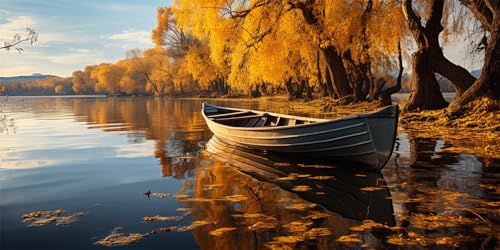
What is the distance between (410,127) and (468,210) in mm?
10989

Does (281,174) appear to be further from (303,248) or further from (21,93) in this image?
(21,93)

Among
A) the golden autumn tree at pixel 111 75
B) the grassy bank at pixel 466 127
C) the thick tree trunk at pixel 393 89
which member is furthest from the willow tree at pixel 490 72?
the golden autumn tree at pixel 111 75

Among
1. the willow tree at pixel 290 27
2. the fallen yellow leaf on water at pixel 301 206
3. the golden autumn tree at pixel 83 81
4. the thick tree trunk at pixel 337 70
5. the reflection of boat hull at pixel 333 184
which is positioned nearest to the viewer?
the reflection of boat hull at pixel 333 184

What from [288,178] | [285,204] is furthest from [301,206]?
[288,178]

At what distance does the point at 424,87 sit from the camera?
17500 mm

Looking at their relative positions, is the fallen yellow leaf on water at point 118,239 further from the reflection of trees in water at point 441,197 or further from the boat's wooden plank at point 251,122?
the boat's wooden plank at point 251,122

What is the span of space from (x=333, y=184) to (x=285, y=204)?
1650 mm

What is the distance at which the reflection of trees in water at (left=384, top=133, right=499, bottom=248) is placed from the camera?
4672 millimetres

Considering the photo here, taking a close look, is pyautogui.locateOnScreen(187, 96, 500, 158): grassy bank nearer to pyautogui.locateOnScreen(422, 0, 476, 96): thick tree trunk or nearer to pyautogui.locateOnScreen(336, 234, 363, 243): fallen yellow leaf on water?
pyautogui.locateOnScreen(422, 0, 476, 96): thick tree trunk

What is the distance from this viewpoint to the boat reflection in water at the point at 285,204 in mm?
4703

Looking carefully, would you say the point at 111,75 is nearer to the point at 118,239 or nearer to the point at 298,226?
the point at 118,239

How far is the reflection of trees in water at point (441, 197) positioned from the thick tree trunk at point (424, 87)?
8171 mm

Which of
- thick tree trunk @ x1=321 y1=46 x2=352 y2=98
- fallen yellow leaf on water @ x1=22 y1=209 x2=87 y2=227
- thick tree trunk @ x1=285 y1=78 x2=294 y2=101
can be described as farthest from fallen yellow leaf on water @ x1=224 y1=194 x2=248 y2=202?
thick tree trunk @ x1=285 y1=78 x2=294 y2=101

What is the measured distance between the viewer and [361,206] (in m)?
5.94
